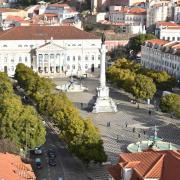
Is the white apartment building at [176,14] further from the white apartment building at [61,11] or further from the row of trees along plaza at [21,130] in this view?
the row of trees along plaza at [21,130]

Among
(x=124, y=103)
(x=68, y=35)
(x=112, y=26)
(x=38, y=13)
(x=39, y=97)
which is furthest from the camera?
(x=38, y=13)

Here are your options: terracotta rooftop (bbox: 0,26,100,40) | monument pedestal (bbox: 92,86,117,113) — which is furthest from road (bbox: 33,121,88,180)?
terracotta rooftop (bbox: 0,26,100,40)

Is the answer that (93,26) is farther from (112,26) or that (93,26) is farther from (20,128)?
(20,128)

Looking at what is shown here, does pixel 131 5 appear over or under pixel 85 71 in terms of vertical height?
over

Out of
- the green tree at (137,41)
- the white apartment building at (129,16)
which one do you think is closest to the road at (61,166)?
the green tree at (137,41)

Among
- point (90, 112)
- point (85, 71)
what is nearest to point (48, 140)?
point (90, 112)
